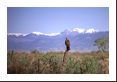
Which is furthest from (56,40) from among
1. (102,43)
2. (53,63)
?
(102,43)

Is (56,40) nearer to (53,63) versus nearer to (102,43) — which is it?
(53,63)

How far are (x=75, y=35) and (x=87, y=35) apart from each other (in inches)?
7.2

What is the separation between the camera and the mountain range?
393 inches

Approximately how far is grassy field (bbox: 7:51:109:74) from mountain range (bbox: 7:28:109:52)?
0.08 m

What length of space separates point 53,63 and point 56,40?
0.35 meters

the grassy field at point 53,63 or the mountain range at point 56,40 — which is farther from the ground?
the mountain range at point 56,40

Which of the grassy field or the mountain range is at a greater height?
the mountain range

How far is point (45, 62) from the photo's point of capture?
32.9 ft

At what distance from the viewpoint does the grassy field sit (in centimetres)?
999

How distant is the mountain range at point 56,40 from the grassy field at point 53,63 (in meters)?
0.08

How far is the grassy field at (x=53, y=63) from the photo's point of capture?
9.99m

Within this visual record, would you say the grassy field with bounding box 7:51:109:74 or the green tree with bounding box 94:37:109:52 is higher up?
the green tree with bounding box 94:37:109:52

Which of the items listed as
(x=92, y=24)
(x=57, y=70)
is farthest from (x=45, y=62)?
(x=92, y=24)

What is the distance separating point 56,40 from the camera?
1000cm
